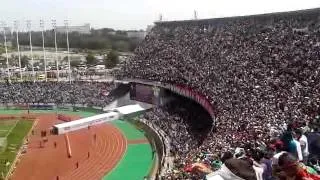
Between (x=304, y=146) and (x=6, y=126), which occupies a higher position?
(x=304, y=146)

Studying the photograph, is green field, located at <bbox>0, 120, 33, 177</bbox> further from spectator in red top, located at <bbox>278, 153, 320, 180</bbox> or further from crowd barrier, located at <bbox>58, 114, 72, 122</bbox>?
spectator in red top, located at <bbox>278, 153, 320, 180</bbox>

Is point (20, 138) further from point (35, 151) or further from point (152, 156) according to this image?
point (152, 156)

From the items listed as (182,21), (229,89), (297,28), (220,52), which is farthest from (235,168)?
(182,21)

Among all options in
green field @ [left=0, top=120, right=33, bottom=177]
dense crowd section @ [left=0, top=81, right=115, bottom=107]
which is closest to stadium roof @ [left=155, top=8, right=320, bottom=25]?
dense crowd section @ [left=0, top=81, right=115, bottom=107]

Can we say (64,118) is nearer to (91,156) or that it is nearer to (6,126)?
(6,126)

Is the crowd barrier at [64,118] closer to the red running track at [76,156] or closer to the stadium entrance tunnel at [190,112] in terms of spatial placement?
the red running track at [76,156]

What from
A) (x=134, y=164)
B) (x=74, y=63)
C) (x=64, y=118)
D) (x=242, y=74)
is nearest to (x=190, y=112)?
(x=242, y=74)

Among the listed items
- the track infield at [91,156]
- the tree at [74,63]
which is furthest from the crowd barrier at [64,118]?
the tree at [74,63]
